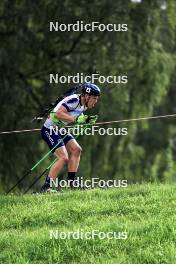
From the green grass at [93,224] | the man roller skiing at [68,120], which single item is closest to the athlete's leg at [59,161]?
the man roller skiing at [68,120]

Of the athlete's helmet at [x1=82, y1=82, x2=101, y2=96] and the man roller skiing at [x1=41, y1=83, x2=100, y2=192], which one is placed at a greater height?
the athlete's helmet at [x1=82, y1=82, x2=101, y2=96]

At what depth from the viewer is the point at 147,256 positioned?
28.6 ft

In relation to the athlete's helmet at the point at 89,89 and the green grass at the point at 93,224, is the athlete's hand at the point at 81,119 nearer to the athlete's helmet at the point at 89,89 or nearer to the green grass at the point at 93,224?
the athlete's helmet at the point at 89,89

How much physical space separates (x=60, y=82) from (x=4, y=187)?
306 centimetres

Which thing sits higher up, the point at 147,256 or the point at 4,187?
the point at 4,187

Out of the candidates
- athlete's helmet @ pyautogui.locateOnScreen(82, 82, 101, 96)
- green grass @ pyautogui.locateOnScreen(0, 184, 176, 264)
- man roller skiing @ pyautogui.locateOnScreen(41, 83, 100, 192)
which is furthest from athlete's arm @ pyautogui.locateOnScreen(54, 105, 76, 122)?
green grass @ pyautogui.locateOnScreen(0, 184, 176, 264)

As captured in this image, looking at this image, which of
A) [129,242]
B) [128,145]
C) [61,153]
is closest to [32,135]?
[128,145]

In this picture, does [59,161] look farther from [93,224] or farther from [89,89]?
[93,224]

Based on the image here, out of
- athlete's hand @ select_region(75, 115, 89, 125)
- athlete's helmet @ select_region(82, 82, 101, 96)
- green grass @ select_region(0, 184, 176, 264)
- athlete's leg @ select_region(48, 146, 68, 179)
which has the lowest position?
green grass @ select_region(0, 184, 176, 264)

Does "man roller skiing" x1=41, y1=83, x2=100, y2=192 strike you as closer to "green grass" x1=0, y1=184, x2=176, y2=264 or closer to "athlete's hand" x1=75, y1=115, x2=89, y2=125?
"athlete's hand" x1=75, y1=115, x2=89, y2=125

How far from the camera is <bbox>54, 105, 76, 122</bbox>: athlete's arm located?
37.3 ft

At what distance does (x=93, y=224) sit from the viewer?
9969 millimetres

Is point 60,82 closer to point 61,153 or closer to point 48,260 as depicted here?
point 61,153

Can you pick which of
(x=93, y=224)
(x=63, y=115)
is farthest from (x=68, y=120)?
(x=93, y=224)
